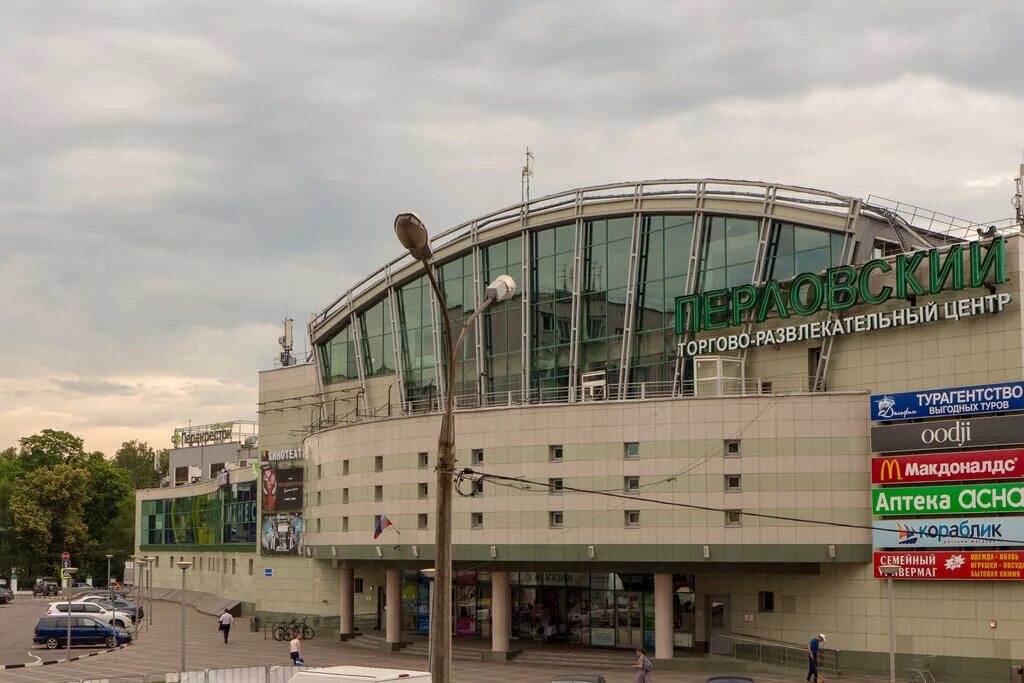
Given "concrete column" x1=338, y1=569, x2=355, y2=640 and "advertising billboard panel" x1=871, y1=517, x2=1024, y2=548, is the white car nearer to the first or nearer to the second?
"concrete column" x1=338, y1=569, x2=355, y2=640

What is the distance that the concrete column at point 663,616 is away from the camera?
2028 inches

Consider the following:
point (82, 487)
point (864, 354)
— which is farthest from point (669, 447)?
point (82, 487)

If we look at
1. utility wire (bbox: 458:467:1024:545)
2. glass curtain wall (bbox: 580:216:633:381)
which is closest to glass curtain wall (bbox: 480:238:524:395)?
glass curtain wall (bbox: 580:216:633:381)

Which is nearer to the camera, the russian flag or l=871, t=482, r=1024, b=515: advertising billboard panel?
l=871, t=482, r=1024, b=515: advertising billboard panel

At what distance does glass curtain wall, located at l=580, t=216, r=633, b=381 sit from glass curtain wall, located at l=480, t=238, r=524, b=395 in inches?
177

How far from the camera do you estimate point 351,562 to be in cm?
6431

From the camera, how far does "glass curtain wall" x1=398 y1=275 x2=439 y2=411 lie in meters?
68.9

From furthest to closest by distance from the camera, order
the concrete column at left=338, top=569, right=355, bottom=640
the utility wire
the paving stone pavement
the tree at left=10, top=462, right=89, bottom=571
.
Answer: the tree at left=10, top=462, right=89, bottom=571 → the concrete column at left=338, top=569, right=355, bottom=640 → the paving stone pavement → the utility wire

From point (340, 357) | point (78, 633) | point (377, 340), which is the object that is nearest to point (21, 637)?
point (78, 633)

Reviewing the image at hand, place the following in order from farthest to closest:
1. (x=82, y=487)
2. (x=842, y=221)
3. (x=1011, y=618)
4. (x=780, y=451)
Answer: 1. (x=82, y=487)
2. (x=842, y=221)
3. (x=780, y=451)
4. (x=1011, y=618)

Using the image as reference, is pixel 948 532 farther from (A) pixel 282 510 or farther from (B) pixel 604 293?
A: (A) pixel 282 510

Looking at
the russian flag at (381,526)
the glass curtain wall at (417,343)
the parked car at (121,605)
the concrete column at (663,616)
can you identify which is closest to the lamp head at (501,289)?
the russian flag at (381,526)

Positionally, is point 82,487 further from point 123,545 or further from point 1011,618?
point 1011,618

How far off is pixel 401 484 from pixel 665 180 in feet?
64.4
